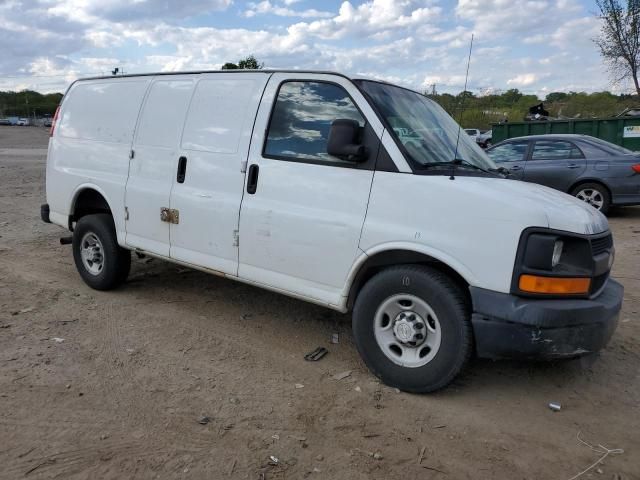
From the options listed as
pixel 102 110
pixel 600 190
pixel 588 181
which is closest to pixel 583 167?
pixel 588 181

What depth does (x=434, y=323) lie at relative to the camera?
11.2ft

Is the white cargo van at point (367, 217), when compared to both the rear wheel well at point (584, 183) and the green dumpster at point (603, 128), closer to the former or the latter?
the rear wheel well at point (584, 183)

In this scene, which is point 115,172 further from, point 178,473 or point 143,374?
point 178,473

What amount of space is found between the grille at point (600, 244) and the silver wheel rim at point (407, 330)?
1053mm

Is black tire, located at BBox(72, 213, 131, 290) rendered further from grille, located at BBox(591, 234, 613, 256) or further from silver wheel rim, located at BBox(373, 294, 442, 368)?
grille, located at BBox(591, 234, 613, 256)

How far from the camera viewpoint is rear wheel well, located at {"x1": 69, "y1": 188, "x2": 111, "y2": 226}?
555 cm

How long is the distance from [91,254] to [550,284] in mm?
4522

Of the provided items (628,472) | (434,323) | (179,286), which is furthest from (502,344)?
(179,286)

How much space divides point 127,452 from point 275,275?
5.34ft

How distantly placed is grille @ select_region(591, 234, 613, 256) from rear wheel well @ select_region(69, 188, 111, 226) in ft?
14.7

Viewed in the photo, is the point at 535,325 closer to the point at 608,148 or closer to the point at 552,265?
the point at 552,265

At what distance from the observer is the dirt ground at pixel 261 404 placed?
2836 mm

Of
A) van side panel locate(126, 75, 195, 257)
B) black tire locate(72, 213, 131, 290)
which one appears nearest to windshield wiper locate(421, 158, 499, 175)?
van side panel locate(126, 75, 195, 257)

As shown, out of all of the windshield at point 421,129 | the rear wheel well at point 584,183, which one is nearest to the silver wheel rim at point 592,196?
the rear wheel well at point 584,183
